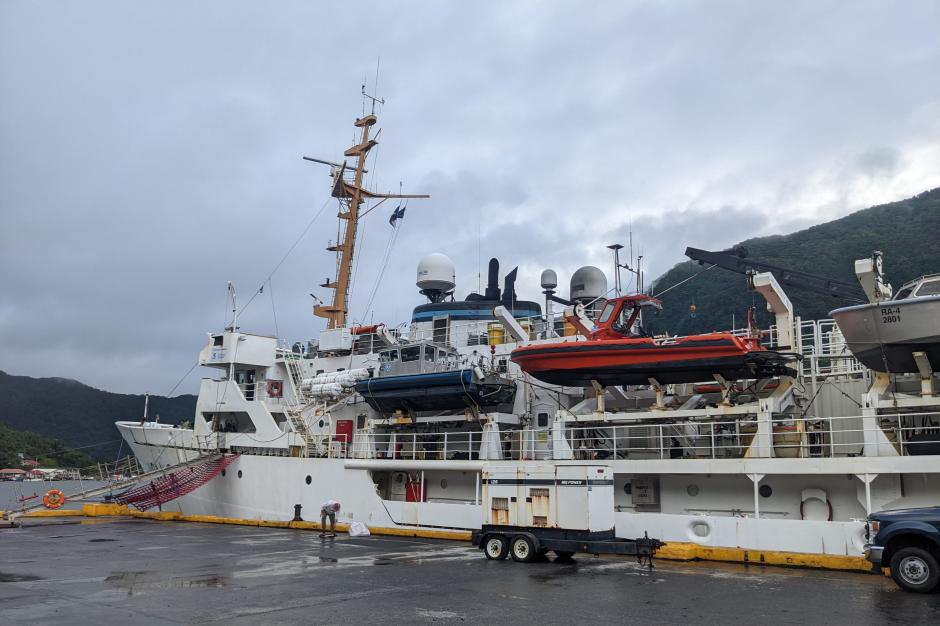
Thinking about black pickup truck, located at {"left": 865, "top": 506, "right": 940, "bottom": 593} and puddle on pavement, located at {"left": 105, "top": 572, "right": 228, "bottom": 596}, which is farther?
puddle on pavement, located at {"left": 105, "top": 572, "right": 228, "bottom": 596}

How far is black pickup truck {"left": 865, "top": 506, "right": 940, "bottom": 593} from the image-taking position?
10992mm

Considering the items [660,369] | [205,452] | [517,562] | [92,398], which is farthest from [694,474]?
[92,398]

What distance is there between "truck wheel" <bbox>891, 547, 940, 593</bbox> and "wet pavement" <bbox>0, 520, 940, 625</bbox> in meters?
0.23

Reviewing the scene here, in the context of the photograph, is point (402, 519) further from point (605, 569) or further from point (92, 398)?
point (92, 398)

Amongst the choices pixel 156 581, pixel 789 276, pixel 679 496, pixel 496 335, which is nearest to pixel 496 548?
pixel 679 496

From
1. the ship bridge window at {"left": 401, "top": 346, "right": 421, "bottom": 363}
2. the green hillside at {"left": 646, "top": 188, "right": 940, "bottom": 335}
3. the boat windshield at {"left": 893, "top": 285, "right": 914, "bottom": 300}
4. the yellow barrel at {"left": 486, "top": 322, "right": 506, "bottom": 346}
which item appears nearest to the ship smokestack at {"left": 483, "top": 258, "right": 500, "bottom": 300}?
the yellow barrel at {"left": 486, "top": 322, "right": 506, "bottom": 346}

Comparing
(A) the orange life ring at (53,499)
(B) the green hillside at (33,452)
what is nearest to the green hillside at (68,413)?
(B) the green hillside at (33,452)

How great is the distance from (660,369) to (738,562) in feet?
16.1

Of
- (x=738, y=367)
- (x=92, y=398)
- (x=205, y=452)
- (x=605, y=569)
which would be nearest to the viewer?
(x=605, y=569)

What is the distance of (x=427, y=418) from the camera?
2308cm

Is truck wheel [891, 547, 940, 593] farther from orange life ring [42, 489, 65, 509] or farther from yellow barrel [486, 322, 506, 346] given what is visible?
orange life ring [42, 489, 65, 509]

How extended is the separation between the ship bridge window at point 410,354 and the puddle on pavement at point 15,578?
12653mm

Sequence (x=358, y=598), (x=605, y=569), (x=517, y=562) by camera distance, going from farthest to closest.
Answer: (x=517, y=562)
(x=605, y=569)
(x=358, y=598)

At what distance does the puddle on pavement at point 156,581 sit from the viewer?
11703 mm
